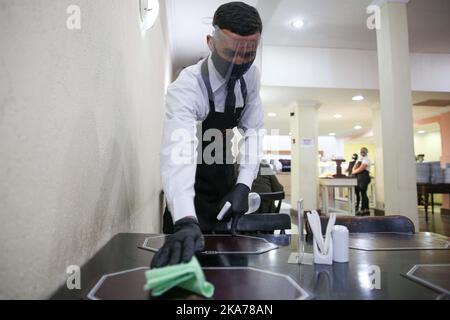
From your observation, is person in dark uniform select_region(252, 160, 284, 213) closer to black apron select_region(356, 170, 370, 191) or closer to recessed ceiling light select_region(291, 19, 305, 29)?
recessed ceiling light select_region(291, 19, 305, 29)

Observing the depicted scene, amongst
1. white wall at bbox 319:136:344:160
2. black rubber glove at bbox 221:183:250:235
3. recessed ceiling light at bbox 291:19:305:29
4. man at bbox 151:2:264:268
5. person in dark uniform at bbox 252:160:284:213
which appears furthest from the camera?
white wall at bbox 319:136:344:160

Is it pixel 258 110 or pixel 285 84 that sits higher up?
pixel 285 84

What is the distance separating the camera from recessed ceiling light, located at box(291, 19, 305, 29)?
4.28 metres

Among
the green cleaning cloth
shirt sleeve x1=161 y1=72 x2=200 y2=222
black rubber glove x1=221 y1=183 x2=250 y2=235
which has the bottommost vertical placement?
the green cleaning cloth

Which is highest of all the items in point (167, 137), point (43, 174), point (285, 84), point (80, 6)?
point (285, 84)

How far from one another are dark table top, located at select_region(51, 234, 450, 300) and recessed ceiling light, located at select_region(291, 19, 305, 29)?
13.4ft

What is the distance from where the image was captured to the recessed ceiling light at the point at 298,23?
4.28 m

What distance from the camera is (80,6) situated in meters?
0.74

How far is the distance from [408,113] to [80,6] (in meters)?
3.22

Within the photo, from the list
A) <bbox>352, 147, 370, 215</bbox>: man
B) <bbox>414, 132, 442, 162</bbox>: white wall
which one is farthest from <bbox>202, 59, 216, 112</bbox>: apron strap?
<bbox>414, 132, 442, 162</bbox>: white wall

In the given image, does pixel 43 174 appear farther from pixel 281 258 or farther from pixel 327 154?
pixel 327 154

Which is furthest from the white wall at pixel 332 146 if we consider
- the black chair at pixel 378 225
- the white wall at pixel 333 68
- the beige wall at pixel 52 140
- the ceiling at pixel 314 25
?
the beige wall at pixel 52 140

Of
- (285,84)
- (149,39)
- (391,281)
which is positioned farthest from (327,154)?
(391,281)

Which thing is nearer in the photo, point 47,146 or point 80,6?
point 47,146
